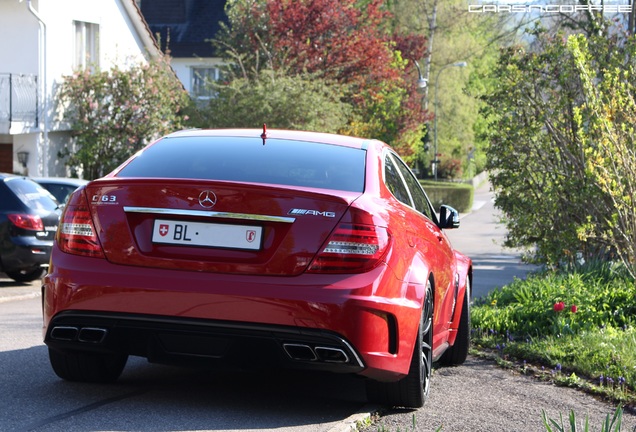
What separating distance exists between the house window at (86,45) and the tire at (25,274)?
1559 cm

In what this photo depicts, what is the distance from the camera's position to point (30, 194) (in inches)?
611

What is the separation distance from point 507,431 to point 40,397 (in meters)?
2.51

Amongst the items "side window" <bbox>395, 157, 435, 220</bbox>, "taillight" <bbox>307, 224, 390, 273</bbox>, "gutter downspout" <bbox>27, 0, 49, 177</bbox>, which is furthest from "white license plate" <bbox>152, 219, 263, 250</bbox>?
"gutter downspout" <bbox>27, 0, 49, 177</bbox>

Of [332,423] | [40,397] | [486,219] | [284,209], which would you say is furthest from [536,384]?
[486,219]

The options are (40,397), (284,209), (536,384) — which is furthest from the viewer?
(536,384)

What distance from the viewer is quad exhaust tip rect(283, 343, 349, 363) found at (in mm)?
5887

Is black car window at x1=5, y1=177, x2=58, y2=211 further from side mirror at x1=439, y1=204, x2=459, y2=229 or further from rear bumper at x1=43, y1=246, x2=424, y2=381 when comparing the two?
rear bumper at x1=43, y1=246, x2=424, y2=381

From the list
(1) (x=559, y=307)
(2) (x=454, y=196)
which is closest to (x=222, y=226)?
(1) (x=559, y=307)

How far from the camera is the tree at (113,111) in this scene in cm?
3052

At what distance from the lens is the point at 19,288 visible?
15102mm

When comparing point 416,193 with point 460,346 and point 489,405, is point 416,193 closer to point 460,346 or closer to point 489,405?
point 460,346

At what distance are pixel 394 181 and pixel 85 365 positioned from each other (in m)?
2.09

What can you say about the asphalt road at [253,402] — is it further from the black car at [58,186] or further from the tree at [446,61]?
the tree at [446,61]

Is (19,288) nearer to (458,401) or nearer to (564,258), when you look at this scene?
(564,258)
